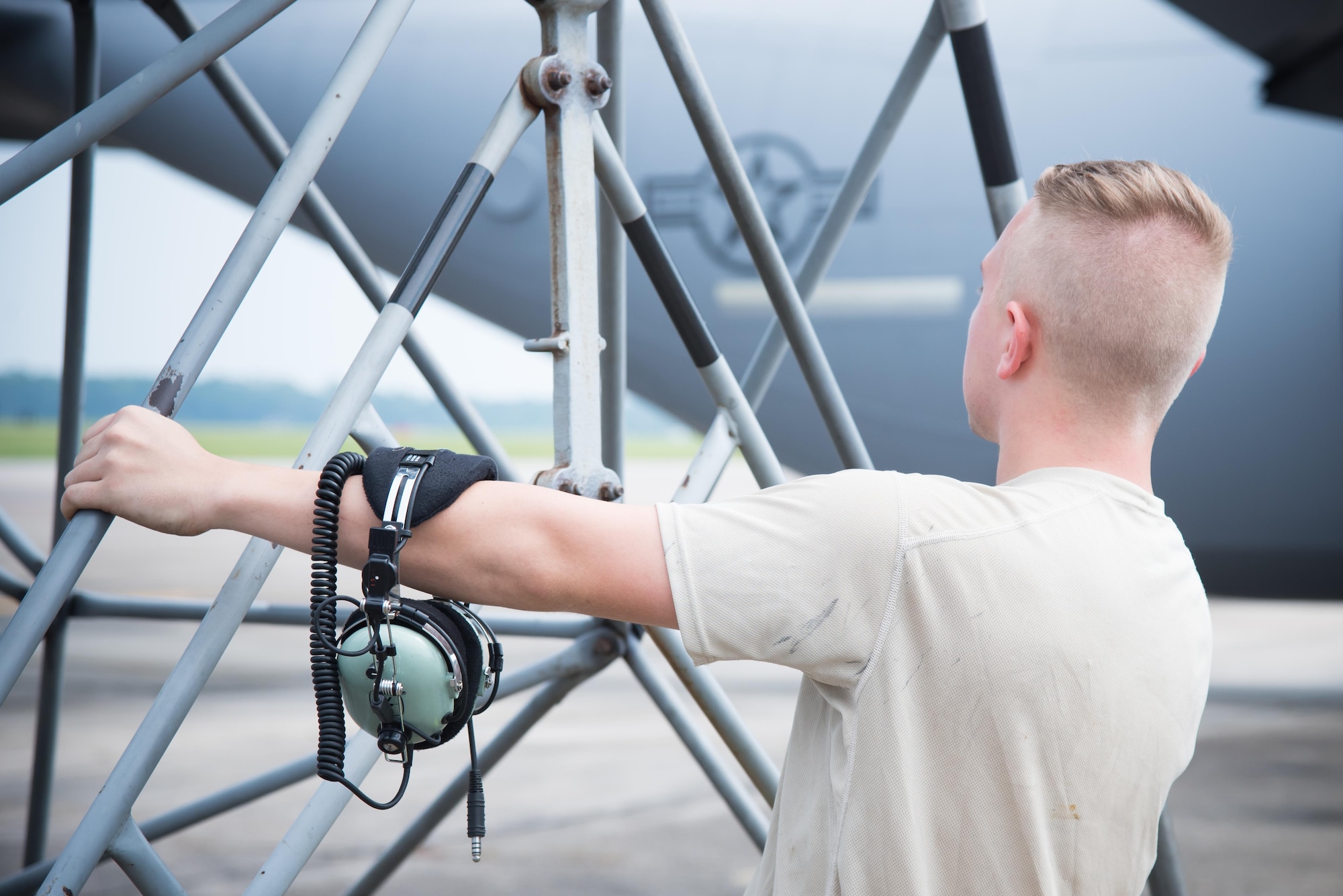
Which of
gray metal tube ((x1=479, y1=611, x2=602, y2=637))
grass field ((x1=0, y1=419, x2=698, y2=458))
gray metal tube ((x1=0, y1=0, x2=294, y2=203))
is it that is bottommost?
grass field ((x1=0, y1=419, x2=698, y2=458))

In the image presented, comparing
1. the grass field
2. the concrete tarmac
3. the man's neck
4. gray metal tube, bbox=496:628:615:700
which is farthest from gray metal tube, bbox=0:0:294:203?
the grass field

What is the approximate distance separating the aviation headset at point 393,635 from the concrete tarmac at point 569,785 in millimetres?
2840

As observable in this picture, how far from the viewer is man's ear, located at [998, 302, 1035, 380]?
111cm

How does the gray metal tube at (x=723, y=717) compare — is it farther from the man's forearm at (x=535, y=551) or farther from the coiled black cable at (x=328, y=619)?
the man's forearm at (x=535, y=551)

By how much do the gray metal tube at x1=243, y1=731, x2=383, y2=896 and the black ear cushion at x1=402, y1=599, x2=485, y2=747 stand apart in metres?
0.28

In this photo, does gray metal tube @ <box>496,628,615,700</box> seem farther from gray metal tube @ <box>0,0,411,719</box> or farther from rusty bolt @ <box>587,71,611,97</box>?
rusty bolt @ <box>587,71,611,97</box>

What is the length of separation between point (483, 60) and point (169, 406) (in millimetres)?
4644

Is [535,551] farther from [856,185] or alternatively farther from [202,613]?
[202,613]

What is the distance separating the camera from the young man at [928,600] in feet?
3.16

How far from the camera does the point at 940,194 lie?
547cm

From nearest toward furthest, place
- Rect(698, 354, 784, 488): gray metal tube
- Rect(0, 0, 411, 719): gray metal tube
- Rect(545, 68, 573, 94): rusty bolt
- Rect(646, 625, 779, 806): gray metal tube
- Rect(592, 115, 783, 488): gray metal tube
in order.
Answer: Rect(0, 0, 411, 719): gray metal tube
Rect(545, 68, 573, 94): rusty bolt
Rect(592, 115, 783, 488): gray metal tube
Rect(698, 354, 784, 488): gray metal tube
Rect(646, 625, 779, 806): gray metal tube

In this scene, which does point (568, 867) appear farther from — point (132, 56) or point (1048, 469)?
point (132, 56)

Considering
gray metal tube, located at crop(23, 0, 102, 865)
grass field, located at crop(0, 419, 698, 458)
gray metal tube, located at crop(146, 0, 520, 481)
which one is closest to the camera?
gray metal tube, located at crop(146, 0, 520, 481)

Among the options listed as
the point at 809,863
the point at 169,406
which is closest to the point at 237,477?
the point at 169,406
